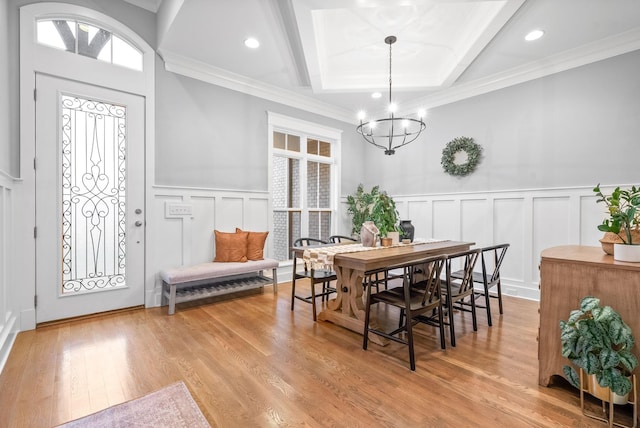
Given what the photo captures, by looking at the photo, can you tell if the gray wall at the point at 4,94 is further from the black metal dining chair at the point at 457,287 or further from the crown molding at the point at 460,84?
the black metal dining chair at the point at 457,287

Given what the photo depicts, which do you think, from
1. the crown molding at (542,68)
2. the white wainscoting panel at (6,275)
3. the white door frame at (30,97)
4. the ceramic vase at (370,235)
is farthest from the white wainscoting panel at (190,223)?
the crown molding at (542,68)

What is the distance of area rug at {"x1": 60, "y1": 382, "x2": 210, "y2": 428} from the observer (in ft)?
5.06

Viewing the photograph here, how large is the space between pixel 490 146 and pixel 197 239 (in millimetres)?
4278

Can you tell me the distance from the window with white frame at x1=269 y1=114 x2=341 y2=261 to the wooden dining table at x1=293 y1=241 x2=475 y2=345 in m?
1.92

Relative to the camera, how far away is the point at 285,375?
2.02m

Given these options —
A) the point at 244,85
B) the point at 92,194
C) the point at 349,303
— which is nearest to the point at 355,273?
the point at 349,303

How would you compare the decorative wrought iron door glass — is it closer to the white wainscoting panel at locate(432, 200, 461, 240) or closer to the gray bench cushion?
the gray bench cushion

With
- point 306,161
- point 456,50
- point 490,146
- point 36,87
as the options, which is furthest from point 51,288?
point 490,146

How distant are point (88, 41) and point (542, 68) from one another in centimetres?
530

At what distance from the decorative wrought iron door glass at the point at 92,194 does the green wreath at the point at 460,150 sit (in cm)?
439

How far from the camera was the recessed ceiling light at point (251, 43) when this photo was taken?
331 cm

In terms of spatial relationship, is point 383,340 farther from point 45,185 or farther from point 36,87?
point 36,87

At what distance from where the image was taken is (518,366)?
84.8 inches

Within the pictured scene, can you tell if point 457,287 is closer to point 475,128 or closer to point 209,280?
point 475,128
